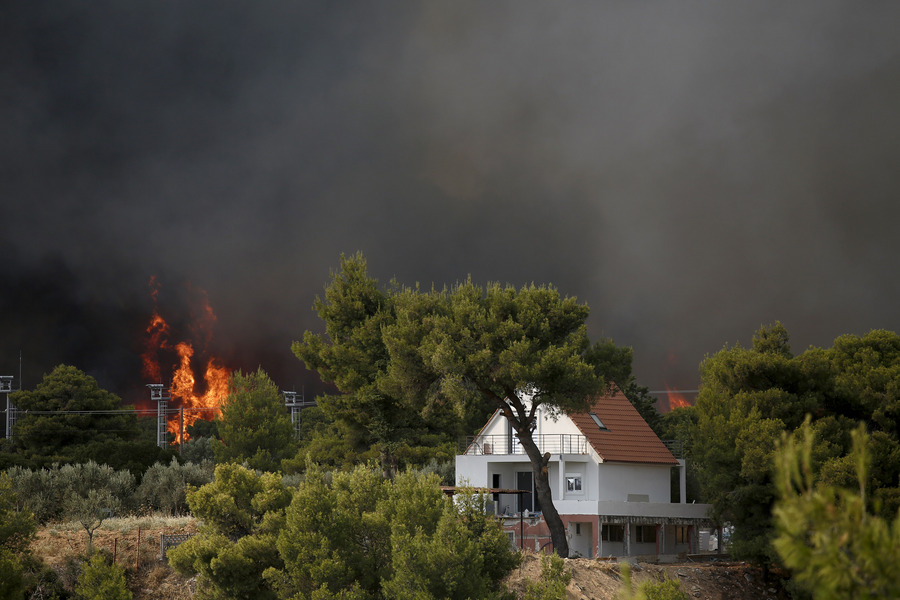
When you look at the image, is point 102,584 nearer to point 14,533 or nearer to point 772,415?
point 14,533

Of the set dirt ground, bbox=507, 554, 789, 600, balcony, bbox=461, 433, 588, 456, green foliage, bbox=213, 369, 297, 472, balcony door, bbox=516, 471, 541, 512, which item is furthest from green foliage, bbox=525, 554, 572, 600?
green foliage, bbox=213, 369, 297, 472

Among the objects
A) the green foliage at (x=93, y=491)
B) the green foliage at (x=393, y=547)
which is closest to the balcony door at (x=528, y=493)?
the green foliage at (x=93, y=491)

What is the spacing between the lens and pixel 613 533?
152 feet

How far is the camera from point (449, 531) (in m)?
22.8

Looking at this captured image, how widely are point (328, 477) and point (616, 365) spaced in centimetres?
1386

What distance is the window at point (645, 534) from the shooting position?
4766 centimetres

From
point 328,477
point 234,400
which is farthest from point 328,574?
point 234,400

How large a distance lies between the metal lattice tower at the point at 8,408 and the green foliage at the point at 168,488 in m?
29.5

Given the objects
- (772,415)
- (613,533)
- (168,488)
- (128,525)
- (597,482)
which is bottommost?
(613,533)

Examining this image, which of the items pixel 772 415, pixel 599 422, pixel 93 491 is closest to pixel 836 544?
pixel 93 491

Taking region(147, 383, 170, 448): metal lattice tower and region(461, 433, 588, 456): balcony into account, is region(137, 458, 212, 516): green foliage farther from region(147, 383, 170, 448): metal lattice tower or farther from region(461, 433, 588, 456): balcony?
region(147, 383, 170, 448): metal lattice tower

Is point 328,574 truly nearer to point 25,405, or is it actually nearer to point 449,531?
point 449,531

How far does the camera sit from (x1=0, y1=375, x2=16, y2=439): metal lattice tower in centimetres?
6812

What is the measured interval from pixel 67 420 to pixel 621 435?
40.2 metres
